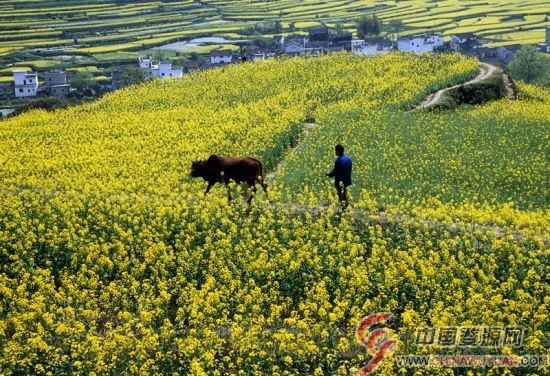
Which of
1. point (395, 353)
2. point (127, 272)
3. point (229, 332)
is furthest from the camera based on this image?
point (127, 272)

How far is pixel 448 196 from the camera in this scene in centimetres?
1984

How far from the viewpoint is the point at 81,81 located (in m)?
77.2

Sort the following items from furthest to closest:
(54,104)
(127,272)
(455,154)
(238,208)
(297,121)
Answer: (54,104)
(297,121)
(455,154)
(238,208)
(127,272)

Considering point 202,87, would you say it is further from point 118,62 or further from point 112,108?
point 118,62

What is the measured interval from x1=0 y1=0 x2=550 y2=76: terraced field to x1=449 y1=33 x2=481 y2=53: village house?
114 inches

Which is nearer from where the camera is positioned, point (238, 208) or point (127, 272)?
point (127, 272)

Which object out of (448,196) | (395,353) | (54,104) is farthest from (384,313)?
(54,104)

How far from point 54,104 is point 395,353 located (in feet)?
155

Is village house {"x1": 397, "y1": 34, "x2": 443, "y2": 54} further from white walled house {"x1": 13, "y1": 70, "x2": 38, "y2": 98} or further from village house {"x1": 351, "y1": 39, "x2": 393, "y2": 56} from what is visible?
white walled house {"x1": 13, "y1": 70, "x2": 38, "y2": 98}

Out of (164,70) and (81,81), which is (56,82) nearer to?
(81,81)

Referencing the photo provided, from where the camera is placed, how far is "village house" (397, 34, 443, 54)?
286 feet

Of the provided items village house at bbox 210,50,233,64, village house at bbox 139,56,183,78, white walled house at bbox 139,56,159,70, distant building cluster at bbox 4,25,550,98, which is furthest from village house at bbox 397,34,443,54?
white walled house at bbox 139,56,159,70

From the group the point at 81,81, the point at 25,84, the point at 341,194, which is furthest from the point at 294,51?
the point at 341,194

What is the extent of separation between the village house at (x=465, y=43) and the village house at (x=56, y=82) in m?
49.4
